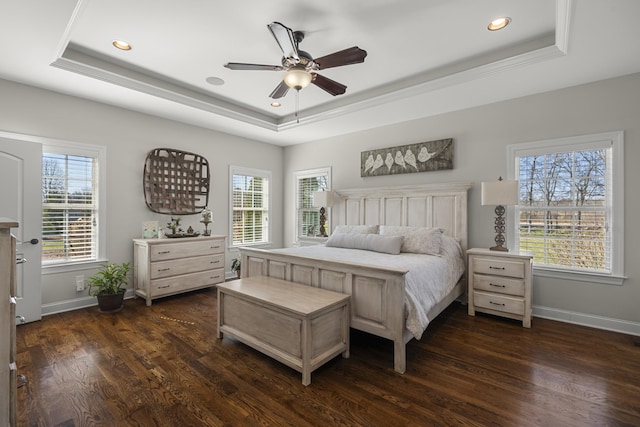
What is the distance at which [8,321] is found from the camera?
1.38 meters

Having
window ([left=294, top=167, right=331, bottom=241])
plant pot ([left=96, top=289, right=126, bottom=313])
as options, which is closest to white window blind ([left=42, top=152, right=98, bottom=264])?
plant pot ([left=96, top=289, right=126, bottom=313])

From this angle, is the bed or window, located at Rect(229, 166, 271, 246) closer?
the bed

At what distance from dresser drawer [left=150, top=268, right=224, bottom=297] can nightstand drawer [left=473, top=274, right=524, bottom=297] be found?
364 cm

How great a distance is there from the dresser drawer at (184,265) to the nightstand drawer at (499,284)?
3.64 m

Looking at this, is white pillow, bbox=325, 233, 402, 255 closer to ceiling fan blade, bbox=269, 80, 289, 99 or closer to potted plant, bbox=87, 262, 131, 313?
ceiling fan blade, bbox=269, 80, 289, 99

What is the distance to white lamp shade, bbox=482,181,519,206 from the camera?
3.38 m

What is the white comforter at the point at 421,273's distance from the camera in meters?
2.36

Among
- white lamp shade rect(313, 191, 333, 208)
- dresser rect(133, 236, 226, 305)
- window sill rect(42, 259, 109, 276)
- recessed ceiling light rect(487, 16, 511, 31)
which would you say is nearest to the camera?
recessed ceiling light rect(487, 16, 511, 31)

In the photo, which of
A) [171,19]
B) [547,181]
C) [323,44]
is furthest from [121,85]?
[547,181]

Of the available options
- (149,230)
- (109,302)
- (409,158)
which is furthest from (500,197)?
(109,302)

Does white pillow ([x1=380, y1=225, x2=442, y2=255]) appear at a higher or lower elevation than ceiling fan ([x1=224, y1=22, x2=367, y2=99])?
lower

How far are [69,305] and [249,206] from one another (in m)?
3.02

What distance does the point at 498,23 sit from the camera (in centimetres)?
256

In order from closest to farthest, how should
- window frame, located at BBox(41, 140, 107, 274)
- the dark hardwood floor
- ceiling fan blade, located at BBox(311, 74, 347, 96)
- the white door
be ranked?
the dark hardwood floor < ceiling fan blade, located at BBox(311, 74, 347, 96) < the white door < window frame, located at BBox(41, 140, 107, 274)
